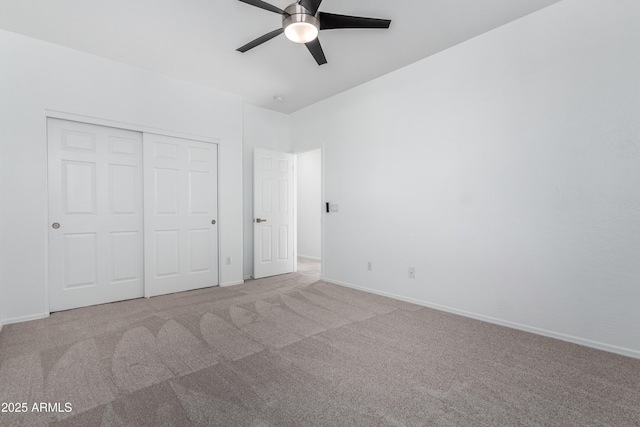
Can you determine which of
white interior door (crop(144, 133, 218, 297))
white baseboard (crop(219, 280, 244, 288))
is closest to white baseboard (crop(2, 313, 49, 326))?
white interior door (crop(144, 133, 218, 297))

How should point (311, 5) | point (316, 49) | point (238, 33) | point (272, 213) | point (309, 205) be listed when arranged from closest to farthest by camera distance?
1. point (311, 5)
2. point (316, 49)
3. point (238, 33)
4. point (272, 213)
5. point (309, 205)

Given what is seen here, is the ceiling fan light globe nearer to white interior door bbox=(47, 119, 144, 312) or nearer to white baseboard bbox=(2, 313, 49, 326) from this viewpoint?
white interior door bbox=(47, 119, 144, 312)

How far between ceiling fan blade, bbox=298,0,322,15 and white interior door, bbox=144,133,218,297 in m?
2.74

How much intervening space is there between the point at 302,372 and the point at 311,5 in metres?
2.65

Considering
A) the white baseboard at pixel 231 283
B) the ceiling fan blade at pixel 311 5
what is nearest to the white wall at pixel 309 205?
the white baseboard at pixel 231 283

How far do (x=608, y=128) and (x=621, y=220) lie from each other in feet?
2.44

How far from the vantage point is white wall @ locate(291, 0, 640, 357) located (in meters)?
2.40

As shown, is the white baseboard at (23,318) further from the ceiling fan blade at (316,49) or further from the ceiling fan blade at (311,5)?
the ceiling fan blade at (311,5)

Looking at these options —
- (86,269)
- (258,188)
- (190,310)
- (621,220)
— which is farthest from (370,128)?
(86,269)

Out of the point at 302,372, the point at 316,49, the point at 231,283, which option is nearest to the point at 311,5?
the point at 316,49

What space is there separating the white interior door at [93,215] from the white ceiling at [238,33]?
982 millimetres

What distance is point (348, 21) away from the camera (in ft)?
7.91

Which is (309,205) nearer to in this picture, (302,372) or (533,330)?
(533,330)

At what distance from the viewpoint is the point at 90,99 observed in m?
3.50
